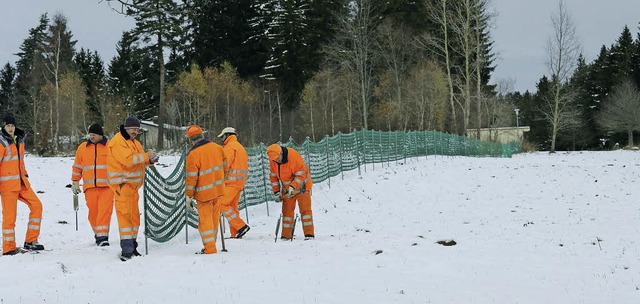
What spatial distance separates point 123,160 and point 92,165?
6.09 ft

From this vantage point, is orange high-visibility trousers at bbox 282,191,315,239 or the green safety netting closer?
the green safety netting

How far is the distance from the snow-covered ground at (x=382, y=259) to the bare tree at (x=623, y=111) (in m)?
54.5

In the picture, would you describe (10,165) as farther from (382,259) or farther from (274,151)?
(382,259)

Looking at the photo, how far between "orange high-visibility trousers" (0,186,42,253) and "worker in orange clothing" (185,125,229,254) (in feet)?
8.07

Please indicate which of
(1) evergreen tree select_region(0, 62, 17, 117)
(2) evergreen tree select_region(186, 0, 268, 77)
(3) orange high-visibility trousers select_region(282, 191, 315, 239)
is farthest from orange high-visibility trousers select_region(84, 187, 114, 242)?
(1) evergreen tree select_region(0, 62, 17, 117)

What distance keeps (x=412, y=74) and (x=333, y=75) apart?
712cm

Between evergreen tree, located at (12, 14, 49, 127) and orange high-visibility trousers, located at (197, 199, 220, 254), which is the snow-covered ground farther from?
evergreen tree, located at (12, 14, 49, 127)

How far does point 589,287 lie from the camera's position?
6312 mm

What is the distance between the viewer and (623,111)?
212ft

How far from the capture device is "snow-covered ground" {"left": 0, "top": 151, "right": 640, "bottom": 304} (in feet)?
19.2

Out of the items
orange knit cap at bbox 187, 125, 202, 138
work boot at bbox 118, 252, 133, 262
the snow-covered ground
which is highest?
orange knit cap at bbox 187, 125, 202, 138

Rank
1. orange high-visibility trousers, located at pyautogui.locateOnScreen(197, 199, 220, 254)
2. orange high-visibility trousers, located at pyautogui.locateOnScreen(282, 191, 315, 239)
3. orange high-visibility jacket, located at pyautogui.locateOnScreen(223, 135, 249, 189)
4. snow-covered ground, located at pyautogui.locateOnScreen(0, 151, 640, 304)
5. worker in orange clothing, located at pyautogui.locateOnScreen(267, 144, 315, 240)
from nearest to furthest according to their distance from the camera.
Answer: snow-covered ground, located at pyautogui.locateOnScreen(0, 151, 640, 304)
orange high-visibility trousers, located at pyautogui.locateOnScreen(197, 199, 220, 254)
worker in orange clothing, located at pyautogui.locateOnScreen(267, 144, 315, 240)
orange high-visibility trousers, located at pyautogui.locateOnScreen(282, 191, 315, 239)
orange high-visibility jacket, located at pyautogui.locateOnScreen(223, 135, 249, 189)

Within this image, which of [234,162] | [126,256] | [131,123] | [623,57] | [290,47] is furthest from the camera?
[623,57]

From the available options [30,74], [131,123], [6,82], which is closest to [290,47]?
[30,74]
